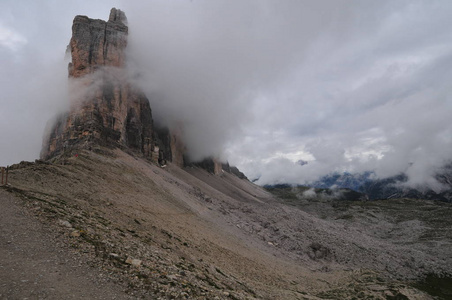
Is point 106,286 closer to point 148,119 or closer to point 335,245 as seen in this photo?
point 335,245

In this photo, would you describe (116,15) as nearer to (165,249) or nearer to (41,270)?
(165,249)

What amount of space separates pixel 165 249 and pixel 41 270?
28.6ft

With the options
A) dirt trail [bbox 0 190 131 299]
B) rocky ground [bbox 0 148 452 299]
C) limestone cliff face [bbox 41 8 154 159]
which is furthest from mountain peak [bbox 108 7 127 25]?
dirt trail [bbox 0 190 131 299]

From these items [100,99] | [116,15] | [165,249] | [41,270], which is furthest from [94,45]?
[41,270]

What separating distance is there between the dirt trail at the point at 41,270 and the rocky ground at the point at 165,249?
39mm

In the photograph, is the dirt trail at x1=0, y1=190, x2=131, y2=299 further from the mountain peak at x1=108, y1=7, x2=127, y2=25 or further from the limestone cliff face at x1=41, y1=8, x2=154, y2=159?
the mountain peak at x1=108, y1=7, x2=127, y2=25

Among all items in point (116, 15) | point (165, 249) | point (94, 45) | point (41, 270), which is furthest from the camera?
point (116, 15)

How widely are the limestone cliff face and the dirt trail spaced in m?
45.6

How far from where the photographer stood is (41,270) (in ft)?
30.7

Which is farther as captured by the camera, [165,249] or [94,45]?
[94,45]

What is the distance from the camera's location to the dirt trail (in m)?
8.29

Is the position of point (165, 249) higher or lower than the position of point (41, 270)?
lower

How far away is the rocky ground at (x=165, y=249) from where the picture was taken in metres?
10.4

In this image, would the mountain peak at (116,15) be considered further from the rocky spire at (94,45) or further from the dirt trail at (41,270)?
the dirt trail at (41,270)
